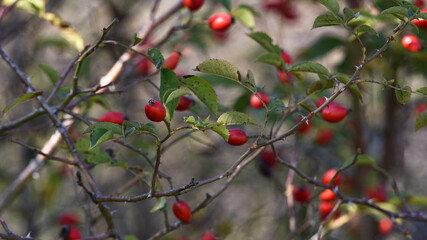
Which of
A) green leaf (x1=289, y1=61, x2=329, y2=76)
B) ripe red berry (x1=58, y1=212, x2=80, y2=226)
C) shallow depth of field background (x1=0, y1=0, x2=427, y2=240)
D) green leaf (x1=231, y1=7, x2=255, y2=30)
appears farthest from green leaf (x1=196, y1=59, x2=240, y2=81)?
ripe red berry (x1=58, y1=212, x2=80, y2=226)

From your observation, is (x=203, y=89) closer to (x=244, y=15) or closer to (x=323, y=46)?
(x=244, y=15)

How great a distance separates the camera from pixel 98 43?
1.18 m

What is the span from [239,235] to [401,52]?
4.26 ft

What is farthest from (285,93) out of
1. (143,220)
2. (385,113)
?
(143,220)

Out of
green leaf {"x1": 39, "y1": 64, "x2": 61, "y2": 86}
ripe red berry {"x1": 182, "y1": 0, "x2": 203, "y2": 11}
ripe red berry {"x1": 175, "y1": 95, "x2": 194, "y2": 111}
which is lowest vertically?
ripe red berry {"x1": 175, "y1": 95, "x2": 194, "y2": 111}

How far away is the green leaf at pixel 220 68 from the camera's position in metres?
1.16

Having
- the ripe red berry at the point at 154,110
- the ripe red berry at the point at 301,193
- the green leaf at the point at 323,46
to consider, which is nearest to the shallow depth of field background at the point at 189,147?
the green leaf at the point at 323,46

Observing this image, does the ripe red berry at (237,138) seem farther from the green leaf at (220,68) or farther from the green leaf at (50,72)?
the green leaf at (50,72)

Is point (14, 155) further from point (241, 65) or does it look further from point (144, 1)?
point (241, 65)

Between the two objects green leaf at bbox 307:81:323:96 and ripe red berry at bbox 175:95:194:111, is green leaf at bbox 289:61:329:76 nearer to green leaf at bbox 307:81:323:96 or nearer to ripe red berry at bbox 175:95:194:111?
green leaf at bbox 307:81:323:96

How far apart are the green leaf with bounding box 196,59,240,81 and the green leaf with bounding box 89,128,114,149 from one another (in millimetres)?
273

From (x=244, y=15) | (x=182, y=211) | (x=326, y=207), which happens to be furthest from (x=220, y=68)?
(x=326, y=207)

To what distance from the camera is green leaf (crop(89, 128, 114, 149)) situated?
1018mm

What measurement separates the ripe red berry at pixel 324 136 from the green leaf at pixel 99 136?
192cm
